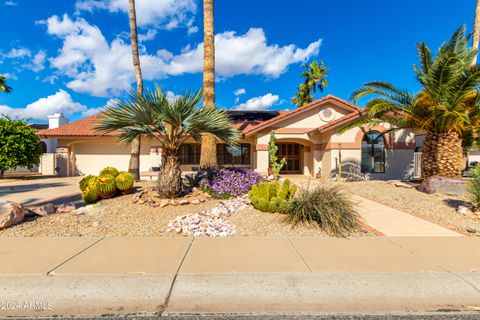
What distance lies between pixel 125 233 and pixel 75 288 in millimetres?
2308

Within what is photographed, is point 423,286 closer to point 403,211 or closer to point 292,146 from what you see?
point 403,211

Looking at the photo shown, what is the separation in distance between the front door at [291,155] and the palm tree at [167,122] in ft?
40.4

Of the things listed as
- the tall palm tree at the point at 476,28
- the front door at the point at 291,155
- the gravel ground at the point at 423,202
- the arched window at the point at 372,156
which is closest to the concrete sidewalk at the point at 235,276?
the gravel ground at the point at 423,202

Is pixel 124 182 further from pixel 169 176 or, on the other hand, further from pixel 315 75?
pixel 315 75

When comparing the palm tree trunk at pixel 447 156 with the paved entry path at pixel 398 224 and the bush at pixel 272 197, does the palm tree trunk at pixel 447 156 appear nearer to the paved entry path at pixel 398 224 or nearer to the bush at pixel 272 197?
the paved entry path at pixel 398 224

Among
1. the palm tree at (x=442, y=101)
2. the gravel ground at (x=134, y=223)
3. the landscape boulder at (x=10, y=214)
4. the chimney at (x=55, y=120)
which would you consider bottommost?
the gravel ground at (x=134, y=223)

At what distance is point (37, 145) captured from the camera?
16438 millimetres

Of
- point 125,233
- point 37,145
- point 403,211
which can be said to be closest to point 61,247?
point 125,233

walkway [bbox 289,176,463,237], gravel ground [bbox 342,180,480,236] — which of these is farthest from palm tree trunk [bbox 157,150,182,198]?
gravel ground [bbox 342,180,480,236]

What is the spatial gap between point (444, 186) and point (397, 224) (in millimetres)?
4678

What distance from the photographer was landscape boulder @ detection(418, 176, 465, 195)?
929 cm

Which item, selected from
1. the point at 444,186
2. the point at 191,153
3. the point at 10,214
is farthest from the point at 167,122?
the point at 191,153

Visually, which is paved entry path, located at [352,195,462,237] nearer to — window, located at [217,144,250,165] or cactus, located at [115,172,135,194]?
cactus, located at [115,172,135,194]

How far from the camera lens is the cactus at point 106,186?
775cm
